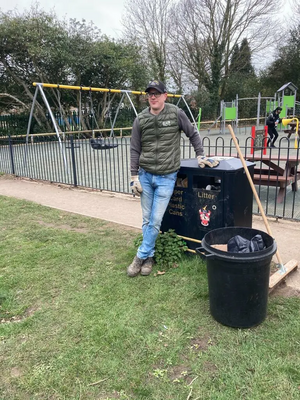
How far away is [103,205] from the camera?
6.34 m

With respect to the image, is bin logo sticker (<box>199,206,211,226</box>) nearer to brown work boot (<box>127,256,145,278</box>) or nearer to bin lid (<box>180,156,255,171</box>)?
bin lid (<box>180,156,255,171</box>)

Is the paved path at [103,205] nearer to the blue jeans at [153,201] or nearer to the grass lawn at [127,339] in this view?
the grass lawn at [127,339]

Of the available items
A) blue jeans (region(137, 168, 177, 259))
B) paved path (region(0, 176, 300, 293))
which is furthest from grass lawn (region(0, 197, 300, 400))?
paved path (region(0, 176, 300, 293))

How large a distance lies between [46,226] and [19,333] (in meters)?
2.69

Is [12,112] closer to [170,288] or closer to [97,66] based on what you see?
[97,66]

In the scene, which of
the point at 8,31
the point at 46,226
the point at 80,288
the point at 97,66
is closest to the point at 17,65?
the point at 8,31

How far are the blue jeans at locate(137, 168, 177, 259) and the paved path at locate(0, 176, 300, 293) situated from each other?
1.38 m

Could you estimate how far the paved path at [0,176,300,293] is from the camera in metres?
4.14

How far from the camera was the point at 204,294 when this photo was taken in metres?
3.07

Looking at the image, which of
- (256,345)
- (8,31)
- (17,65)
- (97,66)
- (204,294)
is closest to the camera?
(256,345)

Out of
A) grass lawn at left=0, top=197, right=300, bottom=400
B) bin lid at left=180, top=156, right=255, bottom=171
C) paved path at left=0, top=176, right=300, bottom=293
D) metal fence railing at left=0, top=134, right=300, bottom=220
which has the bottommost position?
grass lawn at left=0, top=197, right=300, bottom=400

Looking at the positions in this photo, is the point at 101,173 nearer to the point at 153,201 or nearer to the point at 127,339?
the point at 153,201

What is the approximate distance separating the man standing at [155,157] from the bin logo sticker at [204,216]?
39cm

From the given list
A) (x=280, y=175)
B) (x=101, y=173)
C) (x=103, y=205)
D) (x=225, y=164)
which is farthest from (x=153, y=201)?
(x=101, y=173)
